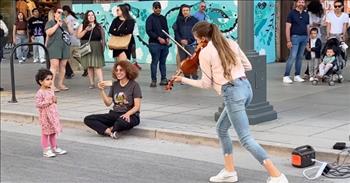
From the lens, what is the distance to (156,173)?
6.73 meters

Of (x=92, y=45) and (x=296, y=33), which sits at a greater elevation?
(x=296, y=33)

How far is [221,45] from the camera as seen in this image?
584 cm

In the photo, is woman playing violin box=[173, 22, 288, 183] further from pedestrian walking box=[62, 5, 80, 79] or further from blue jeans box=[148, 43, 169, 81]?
pedestrian walking box=[62, 5, 80, 79]

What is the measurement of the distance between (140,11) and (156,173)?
12009mm

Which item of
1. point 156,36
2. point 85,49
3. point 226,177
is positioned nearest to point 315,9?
point 156,36

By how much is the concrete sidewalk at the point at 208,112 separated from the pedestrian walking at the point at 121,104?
342mm

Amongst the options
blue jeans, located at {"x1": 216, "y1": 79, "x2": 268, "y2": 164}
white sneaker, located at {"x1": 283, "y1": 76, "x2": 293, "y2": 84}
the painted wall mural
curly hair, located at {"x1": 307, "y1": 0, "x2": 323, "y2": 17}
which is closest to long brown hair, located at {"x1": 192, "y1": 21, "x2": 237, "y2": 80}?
blue jeans, located at {"x1": 216, "y1": 79, "x2": 268, "y2": 164}

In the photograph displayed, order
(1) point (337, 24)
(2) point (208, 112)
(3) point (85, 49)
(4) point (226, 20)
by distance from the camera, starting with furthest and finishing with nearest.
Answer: (4) point (226, 20) → (1) point (337, 24) → (3) point (85, 49) → (2) point (208, 112)

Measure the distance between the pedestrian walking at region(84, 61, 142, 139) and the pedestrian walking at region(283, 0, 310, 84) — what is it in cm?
505

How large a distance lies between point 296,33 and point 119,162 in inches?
259

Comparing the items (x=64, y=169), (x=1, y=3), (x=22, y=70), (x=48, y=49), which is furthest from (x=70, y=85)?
(x=1, y=3)

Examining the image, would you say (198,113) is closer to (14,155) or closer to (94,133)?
(94,133)

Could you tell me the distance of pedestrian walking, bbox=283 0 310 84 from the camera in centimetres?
1265

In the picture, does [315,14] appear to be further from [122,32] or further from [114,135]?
[114,135]
